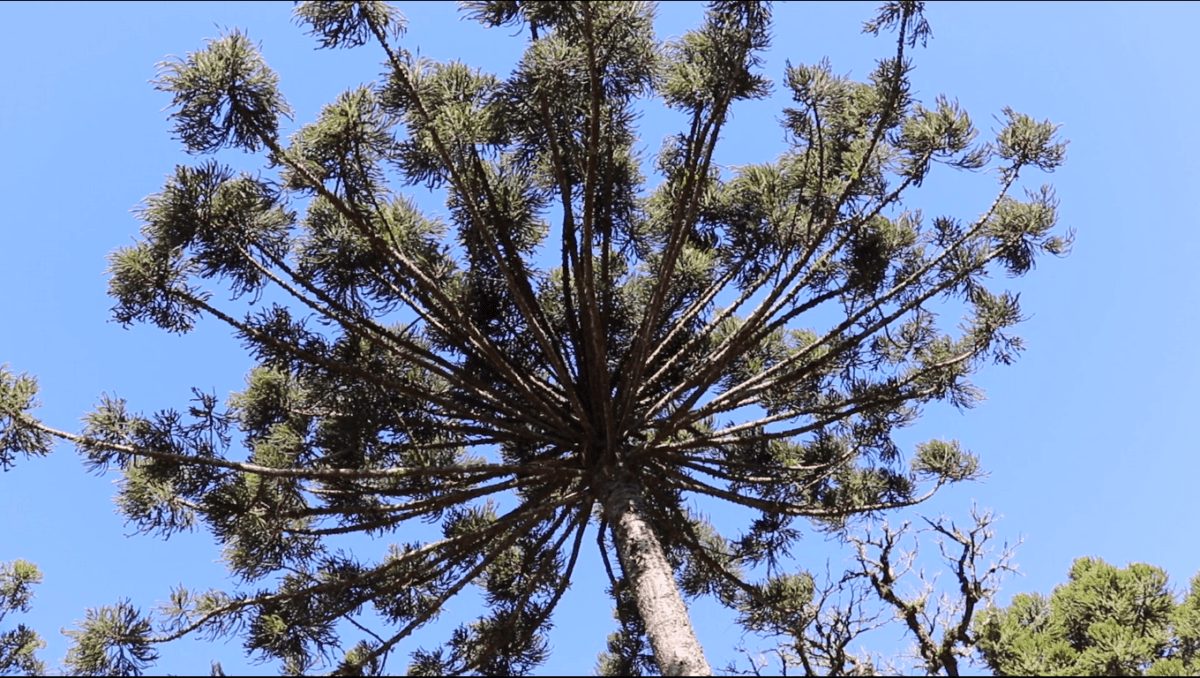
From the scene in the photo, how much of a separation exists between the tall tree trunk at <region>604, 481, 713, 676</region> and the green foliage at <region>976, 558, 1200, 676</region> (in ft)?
12.6

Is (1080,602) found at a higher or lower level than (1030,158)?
lower

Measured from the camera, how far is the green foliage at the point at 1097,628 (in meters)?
8.97

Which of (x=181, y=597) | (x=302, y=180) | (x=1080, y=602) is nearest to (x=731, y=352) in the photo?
(x=302, y=180)

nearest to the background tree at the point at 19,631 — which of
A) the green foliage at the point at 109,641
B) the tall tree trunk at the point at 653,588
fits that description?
the green foliage at the point at 109,641

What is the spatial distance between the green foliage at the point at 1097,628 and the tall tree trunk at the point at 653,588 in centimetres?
385

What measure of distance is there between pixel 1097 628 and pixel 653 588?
592 centimetres

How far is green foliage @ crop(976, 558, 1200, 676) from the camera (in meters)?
8.97

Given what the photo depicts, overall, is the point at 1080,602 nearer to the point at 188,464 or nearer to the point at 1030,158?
the point at 1030,158

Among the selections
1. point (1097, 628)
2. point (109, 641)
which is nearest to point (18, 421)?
point (109, 641)

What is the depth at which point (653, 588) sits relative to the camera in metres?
6.57

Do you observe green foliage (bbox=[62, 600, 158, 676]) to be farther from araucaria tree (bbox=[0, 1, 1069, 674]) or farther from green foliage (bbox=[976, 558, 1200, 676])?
green foliage (bbox=[976, 558, 1200, 676])

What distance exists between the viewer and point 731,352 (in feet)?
24.2

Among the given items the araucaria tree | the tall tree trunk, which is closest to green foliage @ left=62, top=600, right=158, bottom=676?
the araucaria tree

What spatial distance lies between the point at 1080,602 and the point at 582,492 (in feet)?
21.1
